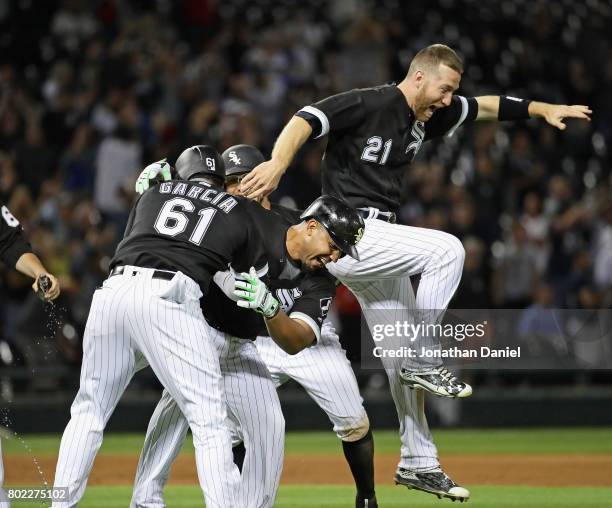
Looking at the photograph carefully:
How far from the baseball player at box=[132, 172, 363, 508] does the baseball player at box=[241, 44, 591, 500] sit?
461 millimetres

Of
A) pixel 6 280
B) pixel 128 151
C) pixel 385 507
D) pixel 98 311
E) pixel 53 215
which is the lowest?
pixel 385 507

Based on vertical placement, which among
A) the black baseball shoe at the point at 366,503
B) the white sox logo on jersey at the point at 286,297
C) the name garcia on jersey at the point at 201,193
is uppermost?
the name garcia on jersey at the point at 201,193

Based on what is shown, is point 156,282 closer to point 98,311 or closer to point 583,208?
point 98,311

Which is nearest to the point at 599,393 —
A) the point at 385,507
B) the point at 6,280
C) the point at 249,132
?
the point at 249,132

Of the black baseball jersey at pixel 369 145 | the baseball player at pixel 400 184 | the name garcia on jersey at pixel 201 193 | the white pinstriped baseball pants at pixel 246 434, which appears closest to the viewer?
the name garcia on jersey at pixel 201 193

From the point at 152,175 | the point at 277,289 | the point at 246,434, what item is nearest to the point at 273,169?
the point at 277,289

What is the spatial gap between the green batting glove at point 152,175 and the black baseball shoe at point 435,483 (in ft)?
7.93

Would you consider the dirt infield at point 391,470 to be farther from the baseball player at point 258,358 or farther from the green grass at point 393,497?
the baseball player at point 258,358

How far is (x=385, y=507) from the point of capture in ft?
26.3

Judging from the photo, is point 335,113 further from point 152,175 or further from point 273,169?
point 152,175

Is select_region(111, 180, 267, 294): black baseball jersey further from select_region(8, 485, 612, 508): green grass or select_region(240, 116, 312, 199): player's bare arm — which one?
select_region(8, 485, 612, 508): green grass

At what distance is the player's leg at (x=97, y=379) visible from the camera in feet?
18.8

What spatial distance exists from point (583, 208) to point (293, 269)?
8.80 meters

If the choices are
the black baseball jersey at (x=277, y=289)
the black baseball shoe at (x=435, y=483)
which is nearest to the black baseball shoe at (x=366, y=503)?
the black baseball shoe at (x=435, y=483)
